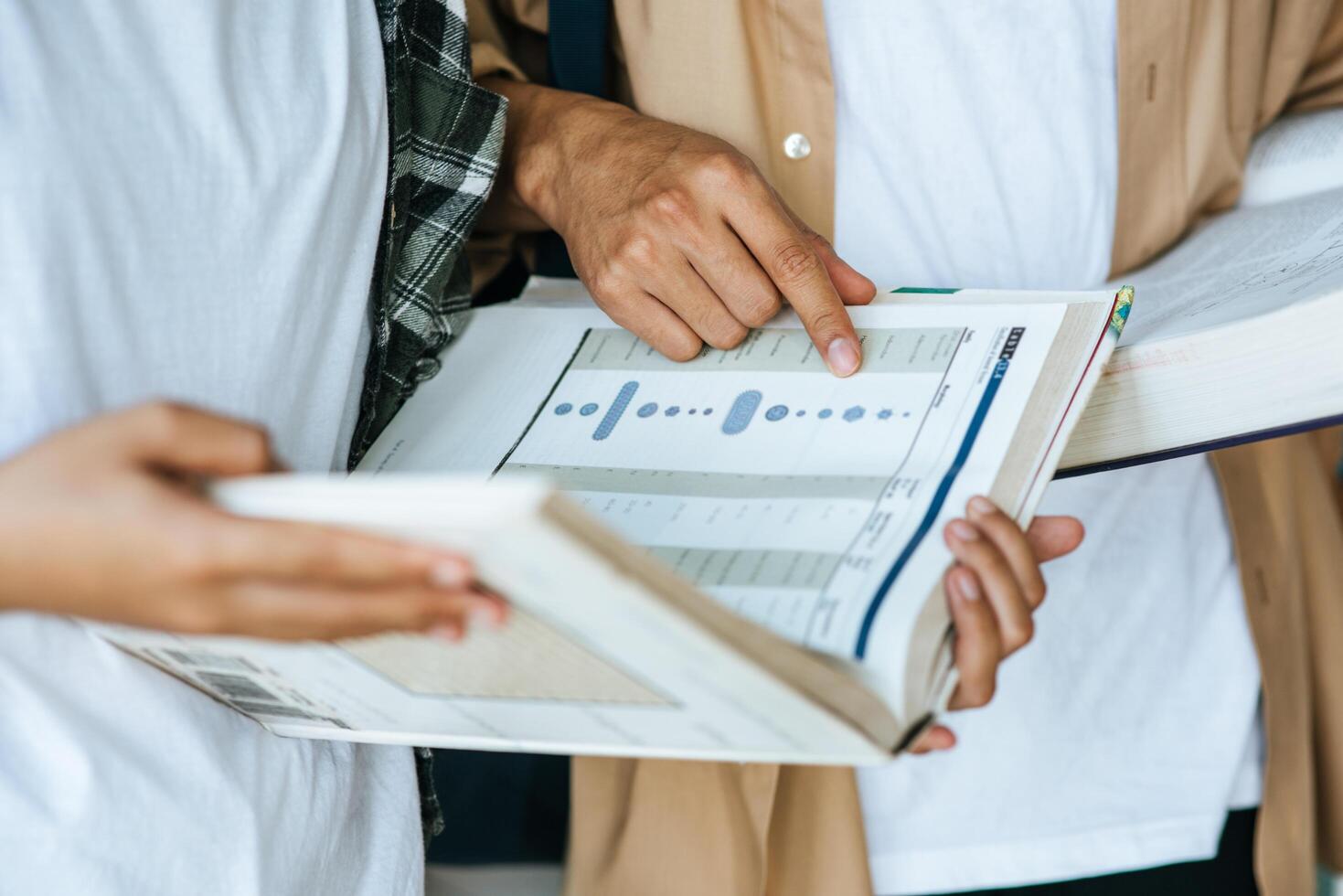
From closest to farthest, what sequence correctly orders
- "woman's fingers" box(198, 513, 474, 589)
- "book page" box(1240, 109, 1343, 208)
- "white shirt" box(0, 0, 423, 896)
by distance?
"woman's fingers" box(198, 513, 474, 589) < "white shirt" box(0, 0, 423, 896) < "book page" box(1240, 109, 1343, 208)

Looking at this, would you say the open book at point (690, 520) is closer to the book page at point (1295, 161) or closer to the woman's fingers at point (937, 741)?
the woman's fingers at point (937, 741)

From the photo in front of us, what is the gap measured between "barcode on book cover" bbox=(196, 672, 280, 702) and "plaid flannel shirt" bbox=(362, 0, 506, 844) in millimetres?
175

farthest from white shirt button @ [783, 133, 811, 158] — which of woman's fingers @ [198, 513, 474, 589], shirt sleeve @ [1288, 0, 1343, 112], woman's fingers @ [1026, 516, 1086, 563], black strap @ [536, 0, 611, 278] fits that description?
woman's fingers @ [198, 513, 474, 589]

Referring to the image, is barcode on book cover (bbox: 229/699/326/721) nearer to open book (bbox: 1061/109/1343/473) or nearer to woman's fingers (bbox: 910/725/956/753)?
woman's fingers (bbox: 910/725/956/753)

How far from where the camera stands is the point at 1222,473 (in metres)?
0.93

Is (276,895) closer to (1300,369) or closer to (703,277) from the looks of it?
(703,277)

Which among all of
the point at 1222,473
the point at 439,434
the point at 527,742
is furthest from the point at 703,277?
the point at 1222,473

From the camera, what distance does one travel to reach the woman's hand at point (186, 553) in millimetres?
336

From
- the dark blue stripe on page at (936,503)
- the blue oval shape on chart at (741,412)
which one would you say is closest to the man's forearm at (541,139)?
the blue oval shape on chart at (741,412)

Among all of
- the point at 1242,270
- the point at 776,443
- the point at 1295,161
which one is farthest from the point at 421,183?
the point at 1295,161

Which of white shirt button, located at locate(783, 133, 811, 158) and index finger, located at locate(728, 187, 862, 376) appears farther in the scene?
white shirt button, located at locate(783, 133, 811, 158)

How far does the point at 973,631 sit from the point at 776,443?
152 mm

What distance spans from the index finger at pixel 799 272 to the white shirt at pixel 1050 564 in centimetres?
23

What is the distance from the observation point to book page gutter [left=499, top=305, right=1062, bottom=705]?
0.48 meters
